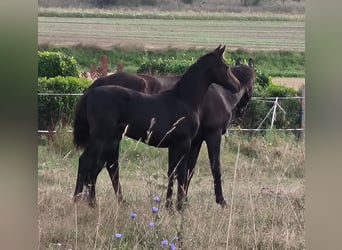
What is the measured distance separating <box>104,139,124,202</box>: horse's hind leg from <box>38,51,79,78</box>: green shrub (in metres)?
0.71

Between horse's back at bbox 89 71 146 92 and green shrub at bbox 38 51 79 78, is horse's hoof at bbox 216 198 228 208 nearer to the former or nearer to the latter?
horse's back at bbox 89 71 146 92

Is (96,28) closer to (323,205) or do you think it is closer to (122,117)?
(122,117)

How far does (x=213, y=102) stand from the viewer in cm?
484

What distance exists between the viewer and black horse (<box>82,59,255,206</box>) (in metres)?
4.50

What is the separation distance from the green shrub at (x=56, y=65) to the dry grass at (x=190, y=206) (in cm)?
49

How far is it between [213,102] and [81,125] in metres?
1.19

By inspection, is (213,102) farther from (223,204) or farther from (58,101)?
(58,101)

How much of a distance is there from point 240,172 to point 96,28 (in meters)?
1.59

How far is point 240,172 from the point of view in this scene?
15.2 feet

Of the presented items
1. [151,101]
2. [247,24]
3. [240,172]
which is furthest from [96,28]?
[240,172]

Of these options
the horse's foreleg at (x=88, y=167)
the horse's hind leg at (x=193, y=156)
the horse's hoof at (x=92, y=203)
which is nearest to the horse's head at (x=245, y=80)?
the horse's hind leg at (x=193, y=156)

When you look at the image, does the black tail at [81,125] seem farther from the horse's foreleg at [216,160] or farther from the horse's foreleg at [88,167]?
the horse's foreleg at [216,160]

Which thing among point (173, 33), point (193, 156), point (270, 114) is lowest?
point (193, 156)

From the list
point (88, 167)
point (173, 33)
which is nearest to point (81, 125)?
point (88, 167)
